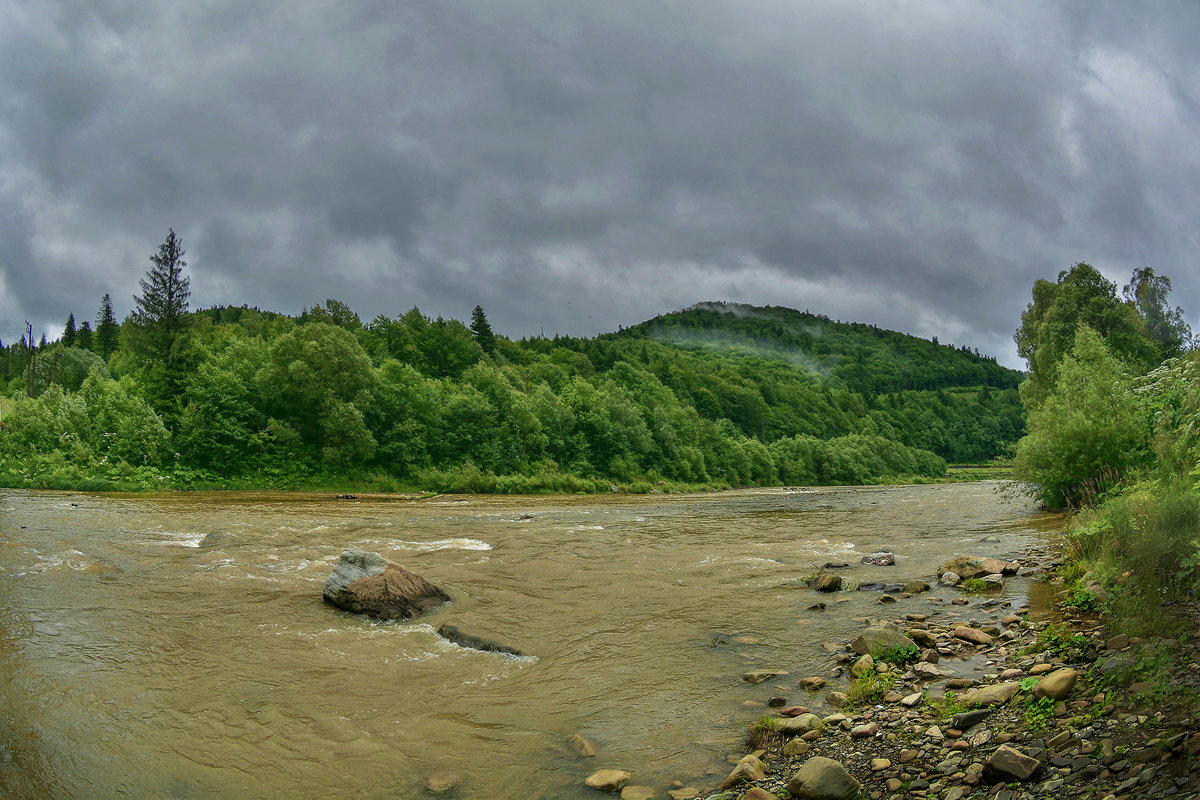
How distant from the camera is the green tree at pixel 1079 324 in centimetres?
4194

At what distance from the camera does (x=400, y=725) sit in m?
8.56

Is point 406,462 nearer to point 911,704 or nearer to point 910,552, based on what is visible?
point 910,552

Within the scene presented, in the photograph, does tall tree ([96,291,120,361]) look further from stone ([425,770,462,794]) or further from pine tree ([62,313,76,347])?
stone ([425,770,462,794])

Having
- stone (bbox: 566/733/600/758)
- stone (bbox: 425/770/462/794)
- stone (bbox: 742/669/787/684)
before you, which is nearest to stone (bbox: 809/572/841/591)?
stone (bbox: 742/669/787/684)

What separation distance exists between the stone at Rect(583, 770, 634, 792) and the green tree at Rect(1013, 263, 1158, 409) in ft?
147

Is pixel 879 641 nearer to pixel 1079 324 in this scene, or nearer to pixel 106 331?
pixel 1079 324

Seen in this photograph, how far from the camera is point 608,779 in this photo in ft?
22.7

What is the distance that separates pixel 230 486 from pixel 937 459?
173257 millimetres

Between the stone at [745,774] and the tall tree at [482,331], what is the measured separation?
125m

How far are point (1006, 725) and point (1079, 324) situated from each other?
147 ft

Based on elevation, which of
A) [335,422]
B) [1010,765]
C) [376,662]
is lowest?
[376,662]

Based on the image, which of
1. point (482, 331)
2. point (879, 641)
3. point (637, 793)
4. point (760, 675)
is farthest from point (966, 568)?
point (482, 331)

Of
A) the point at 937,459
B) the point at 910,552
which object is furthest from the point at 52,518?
the point at 937,459

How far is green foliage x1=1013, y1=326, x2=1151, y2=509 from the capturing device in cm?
2602
